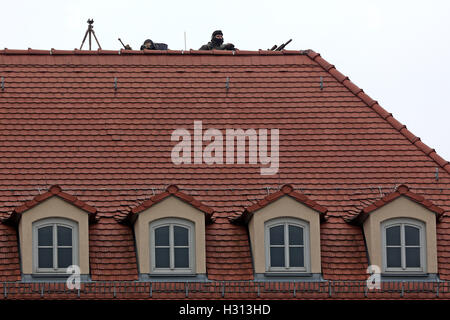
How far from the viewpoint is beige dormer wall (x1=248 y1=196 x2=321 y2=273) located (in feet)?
190

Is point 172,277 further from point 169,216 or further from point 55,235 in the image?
point 55,235

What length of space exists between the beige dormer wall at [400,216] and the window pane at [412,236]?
0.29 metres

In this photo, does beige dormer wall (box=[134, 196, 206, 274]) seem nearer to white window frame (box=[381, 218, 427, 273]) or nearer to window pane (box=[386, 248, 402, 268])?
white window frame (box=[381, 218, 427, 273])

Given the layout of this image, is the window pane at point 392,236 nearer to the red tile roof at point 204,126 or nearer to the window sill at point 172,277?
the red tile roof at point 204,126

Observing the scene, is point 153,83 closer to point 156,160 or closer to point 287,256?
point 156,160

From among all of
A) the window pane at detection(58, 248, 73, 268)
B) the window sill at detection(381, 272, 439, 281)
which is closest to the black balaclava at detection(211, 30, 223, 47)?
the window pane at detection(58, 248, 73, 268)

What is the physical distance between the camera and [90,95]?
62219 millimetres

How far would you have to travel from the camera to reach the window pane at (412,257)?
58281 millimetres

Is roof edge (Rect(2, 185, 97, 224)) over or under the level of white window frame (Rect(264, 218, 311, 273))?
over

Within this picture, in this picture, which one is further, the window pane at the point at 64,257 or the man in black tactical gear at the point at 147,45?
the man in black tactical gear at the point at 147,45

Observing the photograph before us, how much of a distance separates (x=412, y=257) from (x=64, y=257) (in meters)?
8.88

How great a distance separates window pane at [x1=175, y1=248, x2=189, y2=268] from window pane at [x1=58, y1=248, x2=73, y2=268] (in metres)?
2.72

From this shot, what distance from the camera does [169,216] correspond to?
57812mm

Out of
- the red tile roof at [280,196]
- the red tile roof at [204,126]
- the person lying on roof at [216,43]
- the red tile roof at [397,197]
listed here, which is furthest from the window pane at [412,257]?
the person lying on roof at [216,43]
